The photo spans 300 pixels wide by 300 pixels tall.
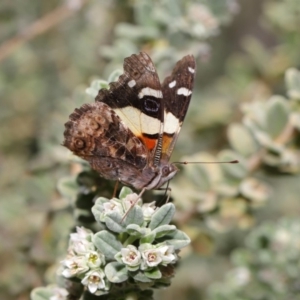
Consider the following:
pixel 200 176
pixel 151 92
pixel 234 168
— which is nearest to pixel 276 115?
pixel 234 168

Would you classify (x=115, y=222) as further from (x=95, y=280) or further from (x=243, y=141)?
(x=243, y=141)

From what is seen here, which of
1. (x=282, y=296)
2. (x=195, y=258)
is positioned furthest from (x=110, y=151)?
(x=195, y=258)

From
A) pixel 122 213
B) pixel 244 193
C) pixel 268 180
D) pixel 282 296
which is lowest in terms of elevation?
pixel 122 213

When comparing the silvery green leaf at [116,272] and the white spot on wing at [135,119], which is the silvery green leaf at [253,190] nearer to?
the white spot on wing at [135,119]

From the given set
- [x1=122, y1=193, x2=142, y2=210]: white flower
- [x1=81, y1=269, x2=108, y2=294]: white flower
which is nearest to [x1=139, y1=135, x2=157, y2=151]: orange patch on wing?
[x1=122, y1=193, x2=142, y2=210]: white flower

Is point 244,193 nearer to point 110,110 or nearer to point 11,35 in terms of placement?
point 110,110

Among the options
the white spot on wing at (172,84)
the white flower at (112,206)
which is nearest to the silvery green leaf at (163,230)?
the white flower at (112,206)

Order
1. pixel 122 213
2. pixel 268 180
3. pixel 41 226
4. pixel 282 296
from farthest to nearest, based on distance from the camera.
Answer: pixel 268 180
pixel 41 226
pixel 282 296
pixel 122 213
